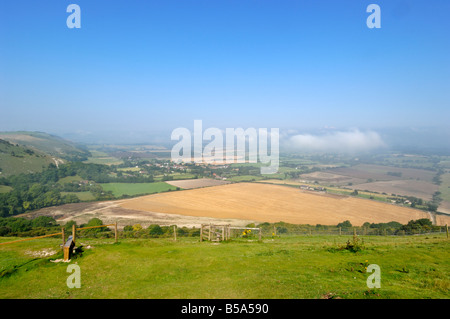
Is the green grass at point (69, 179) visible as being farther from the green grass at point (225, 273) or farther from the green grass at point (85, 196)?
the green grass at point (225, 273)

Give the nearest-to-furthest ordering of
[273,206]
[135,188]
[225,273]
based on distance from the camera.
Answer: [225,273] < [273,206] < [135,188]

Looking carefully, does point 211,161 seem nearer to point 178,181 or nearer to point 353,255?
point 178,181

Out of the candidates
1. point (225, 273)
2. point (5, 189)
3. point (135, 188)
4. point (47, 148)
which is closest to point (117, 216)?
point (135, 188)

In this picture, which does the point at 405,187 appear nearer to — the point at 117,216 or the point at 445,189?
the point at 445,189

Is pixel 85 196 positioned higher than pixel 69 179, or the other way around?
pixel 69 179

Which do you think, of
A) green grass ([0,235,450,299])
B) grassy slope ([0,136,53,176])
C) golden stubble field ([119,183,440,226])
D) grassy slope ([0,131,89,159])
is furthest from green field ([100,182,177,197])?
grassy slope ([0,131,89,159])

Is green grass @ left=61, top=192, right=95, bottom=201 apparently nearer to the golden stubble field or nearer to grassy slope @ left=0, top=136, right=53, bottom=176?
the golden stubble field

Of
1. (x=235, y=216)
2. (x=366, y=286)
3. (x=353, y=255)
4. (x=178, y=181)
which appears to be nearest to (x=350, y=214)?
(x=235, y=216)
